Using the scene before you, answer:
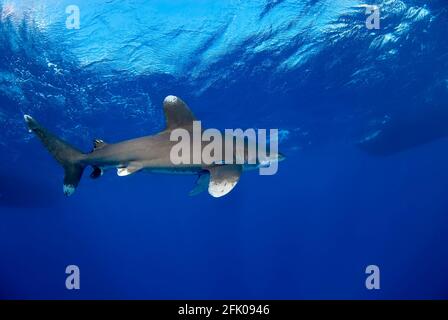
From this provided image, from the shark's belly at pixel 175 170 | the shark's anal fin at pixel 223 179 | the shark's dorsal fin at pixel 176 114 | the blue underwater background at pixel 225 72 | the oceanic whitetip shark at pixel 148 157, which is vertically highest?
the blue underwater background at pixel 225 72

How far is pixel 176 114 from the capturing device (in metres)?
6.33

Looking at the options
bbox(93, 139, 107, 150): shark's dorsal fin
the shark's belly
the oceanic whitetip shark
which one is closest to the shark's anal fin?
the oceanic whitetip shark

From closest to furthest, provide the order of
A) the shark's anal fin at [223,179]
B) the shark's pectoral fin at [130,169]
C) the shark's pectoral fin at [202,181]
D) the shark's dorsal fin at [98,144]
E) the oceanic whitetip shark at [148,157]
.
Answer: the shark's anal fin at [223,179] → the oceanic whitetip shark at [148,157] → the shark's pectoral fin at [130,169] → the shark's pectoral fin at [202,181] → the shark's dorsal fin at [98,144]

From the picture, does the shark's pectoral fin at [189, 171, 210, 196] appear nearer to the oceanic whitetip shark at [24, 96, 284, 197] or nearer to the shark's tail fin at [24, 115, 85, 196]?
the oceanic whitetip shark at [24, 96, 284, 197]

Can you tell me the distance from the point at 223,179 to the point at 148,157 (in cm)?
137

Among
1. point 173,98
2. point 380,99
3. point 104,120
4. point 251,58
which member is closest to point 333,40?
point 251,58

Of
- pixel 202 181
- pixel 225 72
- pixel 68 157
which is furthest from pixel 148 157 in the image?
pixel 225 72

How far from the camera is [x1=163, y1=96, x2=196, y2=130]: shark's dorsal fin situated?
20.7 ft

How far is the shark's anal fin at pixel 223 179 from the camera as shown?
211 inches

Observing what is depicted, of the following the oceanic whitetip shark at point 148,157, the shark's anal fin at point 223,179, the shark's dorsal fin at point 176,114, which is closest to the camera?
the shark's anal fin at point 223,179

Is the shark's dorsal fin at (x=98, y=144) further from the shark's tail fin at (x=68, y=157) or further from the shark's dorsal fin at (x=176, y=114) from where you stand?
the shark's dorsal fin at (x=176, y=114)

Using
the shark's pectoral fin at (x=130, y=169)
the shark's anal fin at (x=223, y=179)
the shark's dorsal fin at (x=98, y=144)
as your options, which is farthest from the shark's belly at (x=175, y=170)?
the shark's dorsal fin at (x=98, y=144)
